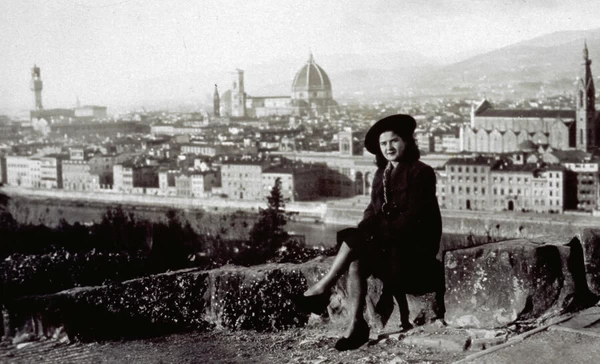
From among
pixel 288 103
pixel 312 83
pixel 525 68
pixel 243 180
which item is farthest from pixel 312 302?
pixel 288 103

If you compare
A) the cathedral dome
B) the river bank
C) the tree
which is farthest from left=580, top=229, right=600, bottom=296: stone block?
the cathedral dome

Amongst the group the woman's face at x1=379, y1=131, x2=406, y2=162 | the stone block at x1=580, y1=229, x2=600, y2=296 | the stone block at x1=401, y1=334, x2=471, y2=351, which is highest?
the woman's face at x1=379, y1=131, x2=406, y2=162

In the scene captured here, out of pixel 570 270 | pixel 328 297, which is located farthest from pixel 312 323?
pixel 570 270

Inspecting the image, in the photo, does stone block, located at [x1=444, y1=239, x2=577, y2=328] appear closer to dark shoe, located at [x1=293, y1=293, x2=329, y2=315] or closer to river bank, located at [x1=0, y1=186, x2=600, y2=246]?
dark shoe, located at [x1=293, y1=293, x2=329, y2=315]

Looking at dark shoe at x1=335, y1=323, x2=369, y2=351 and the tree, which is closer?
dark shoe at x1=335, y1=323, x2=369, y2=351

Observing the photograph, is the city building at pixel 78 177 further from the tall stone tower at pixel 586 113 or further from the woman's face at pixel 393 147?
the woman's face at pixel 393 147

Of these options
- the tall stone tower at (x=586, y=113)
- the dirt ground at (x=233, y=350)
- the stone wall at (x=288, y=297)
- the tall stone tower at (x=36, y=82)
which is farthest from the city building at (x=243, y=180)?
the dirt ground at (x=233, y=350)
